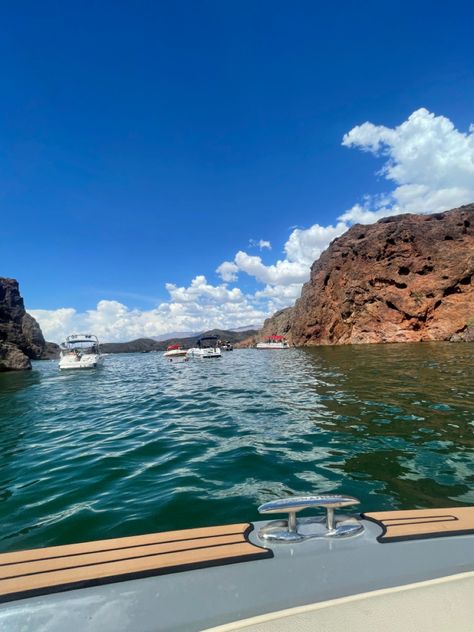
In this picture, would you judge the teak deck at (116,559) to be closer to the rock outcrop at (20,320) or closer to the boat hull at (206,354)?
the boat hull at (206,354)

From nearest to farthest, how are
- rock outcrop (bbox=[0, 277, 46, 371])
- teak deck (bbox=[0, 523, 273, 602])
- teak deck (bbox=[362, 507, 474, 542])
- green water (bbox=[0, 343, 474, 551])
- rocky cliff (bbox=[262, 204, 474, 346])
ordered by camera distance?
teak deck (bbox=[0, 523, 273, 602]) → teak deck (bbox=[362, 507, 474, 542]) → green water (bbox=[0, 343, 474, 551]) → rocky cliff (bbox=[262, 204, 474, 346]) → rock outcrop (bbox=[0, 277, 46, 371])

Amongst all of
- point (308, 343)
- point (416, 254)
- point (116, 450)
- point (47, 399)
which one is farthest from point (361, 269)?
point (116, 450)

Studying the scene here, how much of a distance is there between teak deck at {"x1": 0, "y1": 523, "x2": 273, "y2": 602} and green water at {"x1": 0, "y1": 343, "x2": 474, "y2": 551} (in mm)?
2014

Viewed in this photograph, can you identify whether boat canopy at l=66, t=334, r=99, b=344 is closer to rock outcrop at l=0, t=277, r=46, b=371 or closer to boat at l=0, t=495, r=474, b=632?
rock outcrop at l=0, t=277, r=46, b=371

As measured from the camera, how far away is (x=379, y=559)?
193cm

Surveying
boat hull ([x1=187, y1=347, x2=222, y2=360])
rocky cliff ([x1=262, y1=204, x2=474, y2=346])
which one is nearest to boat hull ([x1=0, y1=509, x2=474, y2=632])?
boat hull ([x1=187, y1=347, x2=222, y2=360])

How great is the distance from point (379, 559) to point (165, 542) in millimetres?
1296

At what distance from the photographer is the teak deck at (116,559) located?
175 cm

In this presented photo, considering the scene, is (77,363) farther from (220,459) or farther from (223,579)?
(223,579)

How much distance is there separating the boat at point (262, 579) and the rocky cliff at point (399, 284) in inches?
2217

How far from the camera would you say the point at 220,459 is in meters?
6.17

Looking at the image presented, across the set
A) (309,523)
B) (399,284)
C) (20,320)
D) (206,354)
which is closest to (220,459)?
(309,523)

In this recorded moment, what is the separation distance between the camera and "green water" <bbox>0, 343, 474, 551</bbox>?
14.0ft

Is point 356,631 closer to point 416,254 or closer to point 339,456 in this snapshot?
point 339,456
